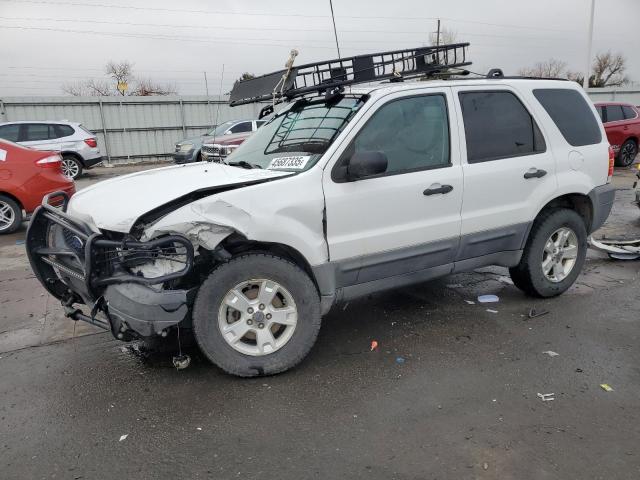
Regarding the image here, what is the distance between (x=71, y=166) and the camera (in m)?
15.9

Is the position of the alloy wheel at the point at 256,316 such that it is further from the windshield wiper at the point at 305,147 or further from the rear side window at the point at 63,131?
the rear side window at the point at 63,131

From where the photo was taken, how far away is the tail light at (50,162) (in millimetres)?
8180

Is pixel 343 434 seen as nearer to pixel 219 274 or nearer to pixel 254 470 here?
pixel 254 470

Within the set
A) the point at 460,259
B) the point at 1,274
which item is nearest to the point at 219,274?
the point at 460,259

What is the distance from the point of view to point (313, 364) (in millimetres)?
3725

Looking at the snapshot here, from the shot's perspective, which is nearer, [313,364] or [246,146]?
[313,364]

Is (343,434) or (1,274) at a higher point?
(1,274)

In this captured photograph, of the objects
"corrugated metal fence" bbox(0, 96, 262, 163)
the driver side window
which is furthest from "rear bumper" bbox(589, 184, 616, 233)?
"corrugated metal fence" bbox(0, 96, 262, 163)

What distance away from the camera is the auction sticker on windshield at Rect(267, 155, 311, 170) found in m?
3.63

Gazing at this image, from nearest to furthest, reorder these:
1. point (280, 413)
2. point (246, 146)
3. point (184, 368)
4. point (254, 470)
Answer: point (254, 470)
point (280, 413)
point (184, 368)
point (246, 146)

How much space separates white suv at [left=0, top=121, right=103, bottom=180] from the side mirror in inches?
524

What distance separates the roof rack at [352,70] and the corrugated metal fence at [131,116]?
17.3 m

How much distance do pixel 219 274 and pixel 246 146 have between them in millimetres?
1633

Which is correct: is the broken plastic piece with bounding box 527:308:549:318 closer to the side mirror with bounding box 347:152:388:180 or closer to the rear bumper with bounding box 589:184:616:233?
the rear bumper with bounding box 589:184:616:233
